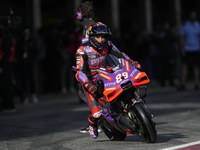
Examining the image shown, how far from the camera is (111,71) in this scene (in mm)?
6457

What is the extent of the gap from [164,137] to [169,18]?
51.2ft

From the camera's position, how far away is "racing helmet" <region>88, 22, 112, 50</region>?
681cm

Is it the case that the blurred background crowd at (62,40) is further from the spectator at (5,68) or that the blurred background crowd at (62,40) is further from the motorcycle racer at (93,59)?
the motorcycle racer at (93,59)

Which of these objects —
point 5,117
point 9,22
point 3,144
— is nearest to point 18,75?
point 9,22

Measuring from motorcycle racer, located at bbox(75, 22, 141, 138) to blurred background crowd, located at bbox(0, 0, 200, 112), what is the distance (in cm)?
439

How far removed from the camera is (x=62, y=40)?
1423 cm

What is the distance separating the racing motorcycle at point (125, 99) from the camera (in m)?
6.20

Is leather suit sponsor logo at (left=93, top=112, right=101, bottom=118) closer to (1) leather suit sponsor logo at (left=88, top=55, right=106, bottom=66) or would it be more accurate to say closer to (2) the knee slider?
(2) the knee slider

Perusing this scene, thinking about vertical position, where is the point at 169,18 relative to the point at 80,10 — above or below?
A: below


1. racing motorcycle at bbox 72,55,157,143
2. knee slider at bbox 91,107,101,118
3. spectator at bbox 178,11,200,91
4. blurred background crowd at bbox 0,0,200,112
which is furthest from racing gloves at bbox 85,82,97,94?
spectator at bbox 178,11,200,91

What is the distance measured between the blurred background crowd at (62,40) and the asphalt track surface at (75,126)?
1.11 m

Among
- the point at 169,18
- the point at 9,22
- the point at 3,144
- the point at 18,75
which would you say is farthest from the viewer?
the point at 169,18

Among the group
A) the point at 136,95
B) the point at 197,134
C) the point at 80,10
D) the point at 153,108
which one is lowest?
the point at 153,108

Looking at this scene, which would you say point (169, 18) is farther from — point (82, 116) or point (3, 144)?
point (3, 144)
